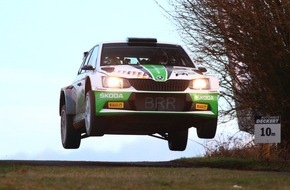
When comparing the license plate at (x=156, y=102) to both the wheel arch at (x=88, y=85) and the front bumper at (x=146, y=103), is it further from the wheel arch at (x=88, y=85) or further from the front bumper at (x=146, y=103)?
the wheel arch at (x=88, y=85)

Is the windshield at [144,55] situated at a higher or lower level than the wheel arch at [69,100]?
higher

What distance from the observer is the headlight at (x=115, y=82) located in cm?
1420

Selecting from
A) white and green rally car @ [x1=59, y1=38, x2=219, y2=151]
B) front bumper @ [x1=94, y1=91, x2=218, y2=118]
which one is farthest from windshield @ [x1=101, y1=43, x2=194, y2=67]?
front bumper @ [x1=94, y1=91, x2=218, y2=118]

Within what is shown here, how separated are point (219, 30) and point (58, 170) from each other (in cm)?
840

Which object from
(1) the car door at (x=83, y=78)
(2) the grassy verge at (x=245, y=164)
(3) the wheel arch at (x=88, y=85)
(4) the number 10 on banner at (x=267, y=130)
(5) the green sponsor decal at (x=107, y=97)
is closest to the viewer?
(5) the green sponsor decal at (x=107, y=97)

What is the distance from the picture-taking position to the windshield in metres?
15.4

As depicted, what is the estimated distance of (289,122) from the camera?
824 inches

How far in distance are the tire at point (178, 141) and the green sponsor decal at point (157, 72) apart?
307cm

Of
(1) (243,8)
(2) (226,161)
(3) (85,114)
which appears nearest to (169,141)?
(2) (226,161)

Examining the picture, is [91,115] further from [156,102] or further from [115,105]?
[156,102]

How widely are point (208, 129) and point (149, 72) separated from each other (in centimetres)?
165

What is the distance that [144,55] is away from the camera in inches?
614

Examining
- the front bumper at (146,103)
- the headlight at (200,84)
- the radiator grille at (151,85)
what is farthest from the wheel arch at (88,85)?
the headlight at (200,84)

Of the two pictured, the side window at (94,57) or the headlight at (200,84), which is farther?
the side window at (94,57)
